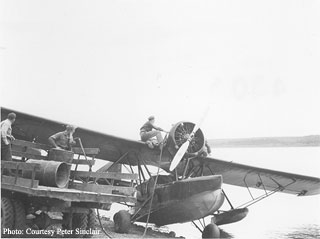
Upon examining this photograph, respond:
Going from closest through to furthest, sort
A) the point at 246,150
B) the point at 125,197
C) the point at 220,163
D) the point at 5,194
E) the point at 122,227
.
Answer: the point at 5,194, the point at 125,197, the point at 122,227, the point at 220,163, the point at 246,150

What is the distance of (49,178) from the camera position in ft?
21.3

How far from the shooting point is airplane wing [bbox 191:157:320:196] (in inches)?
471

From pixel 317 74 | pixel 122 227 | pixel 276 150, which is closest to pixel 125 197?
pixel 122 227

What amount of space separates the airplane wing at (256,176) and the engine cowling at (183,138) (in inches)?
22.4

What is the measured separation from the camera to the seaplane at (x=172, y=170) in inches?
376

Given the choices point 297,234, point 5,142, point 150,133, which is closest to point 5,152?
point 5,142

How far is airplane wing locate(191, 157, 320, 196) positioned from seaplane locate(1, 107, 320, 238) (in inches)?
1.3

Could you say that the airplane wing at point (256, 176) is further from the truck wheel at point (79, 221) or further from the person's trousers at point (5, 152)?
the person's trousers at point (5, 152)

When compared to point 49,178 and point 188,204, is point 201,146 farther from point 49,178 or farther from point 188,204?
point 49,178

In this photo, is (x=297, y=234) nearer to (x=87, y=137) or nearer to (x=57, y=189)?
(x=87, y=137)

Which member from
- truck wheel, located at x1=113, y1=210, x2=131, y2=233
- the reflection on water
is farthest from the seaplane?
the reflection on water

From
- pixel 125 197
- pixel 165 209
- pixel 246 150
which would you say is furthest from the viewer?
pixel 246 150

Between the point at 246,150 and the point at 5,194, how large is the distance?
2816 centimetres

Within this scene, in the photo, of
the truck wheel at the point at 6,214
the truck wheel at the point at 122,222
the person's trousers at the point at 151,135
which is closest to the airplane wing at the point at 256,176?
the person's trousers at the point at 151,135
